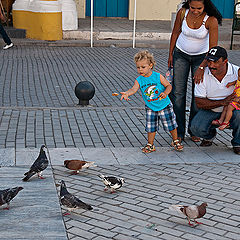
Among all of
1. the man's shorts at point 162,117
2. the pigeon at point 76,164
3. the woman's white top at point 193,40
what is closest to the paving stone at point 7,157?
the pigeon at point 76,164

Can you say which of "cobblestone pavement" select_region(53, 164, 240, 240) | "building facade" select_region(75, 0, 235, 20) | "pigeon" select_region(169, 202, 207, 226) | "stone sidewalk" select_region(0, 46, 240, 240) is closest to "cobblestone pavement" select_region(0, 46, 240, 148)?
"stone sidewalk" select_region(0, 46, 240, 240)

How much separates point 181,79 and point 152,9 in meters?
13.2

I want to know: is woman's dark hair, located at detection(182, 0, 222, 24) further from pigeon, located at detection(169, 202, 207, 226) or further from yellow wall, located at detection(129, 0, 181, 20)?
yellow wall, located at detection(129, 0, 181, 20)

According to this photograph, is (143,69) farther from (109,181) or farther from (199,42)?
(109,181)

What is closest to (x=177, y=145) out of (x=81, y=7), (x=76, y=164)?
(x=76, y=164)

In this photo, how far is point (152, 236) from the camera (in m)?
4.39

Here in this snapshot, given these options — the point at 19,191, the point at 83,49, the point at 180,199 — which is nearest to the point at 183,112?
the point at 180,199

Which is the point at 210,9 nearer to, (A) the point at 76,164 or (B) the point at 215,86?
(B) the point at 215,86

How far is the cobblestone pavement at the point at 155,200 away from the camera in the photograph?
448 centimetres

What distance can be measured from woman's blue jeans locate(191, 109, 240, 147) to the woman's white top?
78 centimetres

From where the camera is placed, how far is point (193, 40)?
6715 mm

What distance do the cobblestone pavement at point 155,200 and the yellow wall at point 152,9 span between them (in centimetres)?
1399

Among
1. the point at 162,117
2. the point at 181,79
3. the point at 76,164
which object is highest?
the point at 181,79

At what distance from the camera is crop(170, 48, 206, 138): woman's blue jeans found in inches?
269
